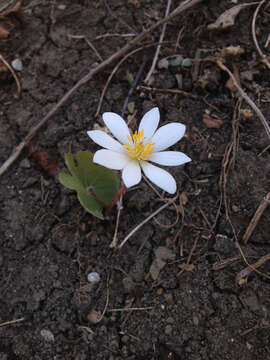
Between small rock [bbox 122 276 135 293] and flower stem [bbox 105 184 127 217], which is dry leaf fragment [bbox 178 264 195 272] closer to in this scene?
small rock [bbox 122 276 135 293]

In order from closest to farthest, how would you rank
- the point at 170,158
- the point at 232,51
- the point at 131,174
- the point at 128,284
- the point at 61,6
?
the point at 131,174 < the point at 170,158 < the point at 128,284 < the point at 232,51 < the point at 61,6

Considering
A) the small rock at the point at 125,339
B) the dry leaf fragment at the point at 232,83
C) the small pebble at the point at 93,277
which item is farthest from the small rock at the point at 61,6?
the small rock at the point at 125,339

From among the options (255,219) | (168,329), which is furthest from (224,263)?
(168,329)

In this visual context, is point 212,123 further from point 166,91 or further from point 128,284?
point 128,284

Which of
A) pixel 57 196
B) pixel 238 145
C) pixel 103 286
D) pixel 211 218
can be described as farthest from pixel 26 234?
pixel 238 145

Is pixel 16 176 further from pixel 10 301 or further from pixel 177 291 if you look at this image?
pixel 177 291

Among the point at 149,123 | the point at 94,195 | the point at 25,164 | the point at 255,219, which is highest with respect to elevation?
the point at 149,123

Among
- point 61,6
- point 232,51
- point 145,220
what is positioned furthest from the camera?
point 61,6
